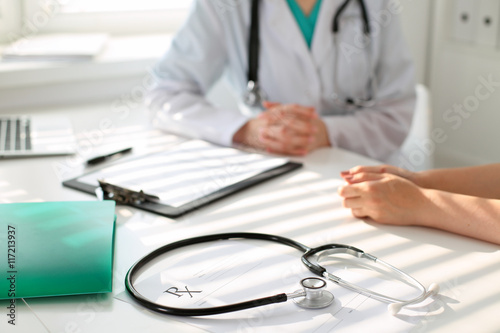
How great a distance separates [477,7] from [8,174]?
1825 mm

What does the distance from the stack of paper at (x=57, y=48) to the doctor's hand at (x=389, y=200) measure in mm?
1179

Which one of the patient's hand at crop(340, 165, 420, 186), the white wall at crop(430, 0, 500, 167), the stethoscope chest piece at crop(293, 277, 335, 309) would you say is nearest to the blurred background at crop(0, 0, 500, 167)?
the white wall at crop(430, 0, 500, 167)

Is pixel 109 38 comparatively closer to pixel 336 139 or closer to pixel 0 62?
pixel 0 62

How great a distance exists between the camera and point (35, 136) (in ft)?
4.79

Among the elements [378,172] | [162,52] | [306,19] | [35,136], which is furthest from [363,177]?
[162,52]

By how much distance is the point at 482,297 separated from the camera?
768mm

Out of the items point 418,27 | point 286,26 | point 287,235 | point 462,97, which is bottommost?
point 462,97

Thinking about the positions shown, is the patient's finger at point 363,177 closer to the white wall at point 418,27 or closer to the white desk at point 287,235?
the white desk at point 287,235

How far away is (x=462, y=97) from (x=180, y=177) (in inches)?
64.3

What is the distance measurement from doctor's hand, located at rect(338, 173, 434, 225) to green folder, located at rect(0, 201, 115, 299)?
40cm

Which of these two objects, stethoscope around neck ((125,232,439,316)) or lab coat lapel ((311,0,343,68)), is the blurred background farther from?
stethoscope around neck ((125,232,439,316))

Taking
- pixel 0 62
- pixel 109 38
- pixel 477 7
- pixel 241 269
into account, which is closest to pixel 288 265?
pixel 241 269

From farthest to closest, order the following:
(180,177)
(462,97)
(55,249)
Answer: (462,97) → (180,177) → (55,249)

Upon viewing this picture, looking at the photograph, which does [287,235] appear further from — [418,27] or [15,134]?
[418,27]
